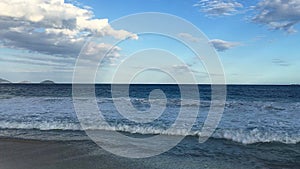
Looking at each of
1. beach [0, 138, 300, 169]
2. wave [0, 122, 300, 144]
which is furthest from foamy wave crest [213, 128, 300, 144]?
beach [0, 138, 300, 169]

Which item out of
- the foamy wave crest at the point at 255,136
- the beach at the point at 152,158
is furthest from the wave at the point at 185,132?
the beach at the point at 152,158

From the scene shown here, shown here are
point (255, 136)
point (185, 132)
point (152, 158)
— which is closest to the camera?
point (152, 158)

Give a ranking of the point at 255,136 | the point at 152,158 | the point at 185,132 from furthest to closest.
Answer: the point at 185,132
the point at 255,136
the point at 152,158

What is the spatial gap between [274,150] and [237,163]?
237 cm

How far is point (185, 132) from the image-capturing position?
12391mm

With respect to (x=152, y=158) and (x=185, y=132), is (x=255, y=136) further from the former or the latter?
(x=152, y=158)

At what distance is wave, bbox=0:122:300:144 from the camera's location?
36.6ft

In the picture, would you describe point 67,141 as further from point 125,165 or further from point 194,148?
point 194,148

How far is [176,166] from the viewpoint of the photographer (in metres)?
7.70

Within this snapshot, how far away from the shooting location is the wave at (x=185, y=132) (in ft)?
36.6

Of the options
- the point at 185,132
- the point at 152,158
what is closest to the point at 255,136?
the point at 185,132

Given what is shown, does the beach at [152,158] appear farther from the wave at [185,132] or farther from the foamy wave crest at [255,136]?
the wave at [185,132]

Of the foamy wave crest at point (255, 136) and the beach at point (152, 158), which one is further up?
the foamy wave crest at point (255, 136)

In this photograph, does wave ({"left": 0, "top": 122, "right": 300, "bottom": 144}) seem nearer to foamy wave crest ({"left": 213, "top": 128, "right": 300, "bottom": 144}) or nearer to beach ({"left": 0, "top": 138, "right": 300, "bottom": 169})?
foamy wave crest ({"left": 213, "top": 128, "right": 300, "bottom": 144})
